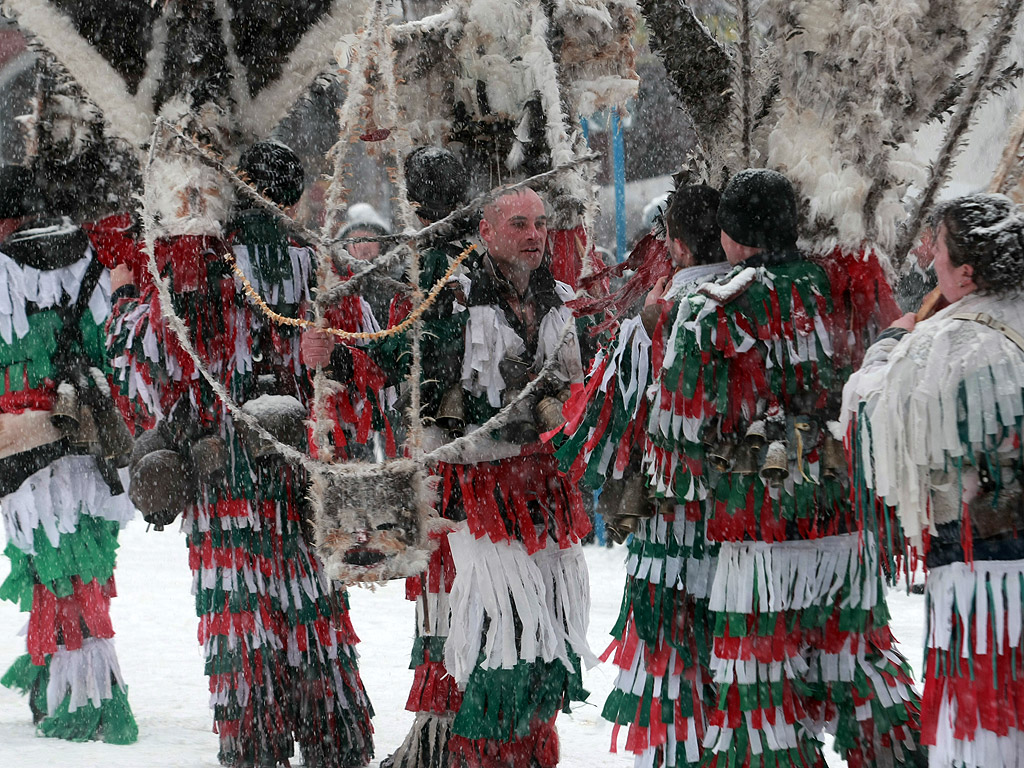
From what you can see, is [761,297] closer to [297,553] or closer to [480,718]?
[480,718]

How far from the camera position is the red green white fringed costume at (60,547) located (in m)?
4.27

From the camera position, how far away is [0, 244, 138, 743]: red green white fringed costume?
14.0 feet

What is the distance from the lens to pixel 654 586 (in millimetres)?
3014

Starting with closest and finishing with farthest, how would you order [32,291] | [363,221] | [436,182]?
[436,182]
[32,291]
[363,221]

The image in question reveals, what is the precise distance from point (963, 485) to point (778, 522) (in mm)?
534

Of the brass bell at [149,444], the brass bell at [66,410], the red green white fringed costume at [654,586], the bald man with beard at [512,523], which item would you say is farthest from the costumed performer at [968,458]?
the brass bell at [66,410]

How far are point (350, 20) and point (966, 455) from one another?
8.61 feet

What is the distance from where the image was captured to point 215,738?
4398mm

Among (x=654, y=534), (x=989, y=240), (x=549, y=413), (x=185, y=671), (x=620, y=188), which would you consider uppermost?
(x=620, y=188)

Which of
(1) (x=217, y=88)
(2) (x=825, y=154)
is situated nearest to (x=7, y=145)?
(1) (x=217, y=88)

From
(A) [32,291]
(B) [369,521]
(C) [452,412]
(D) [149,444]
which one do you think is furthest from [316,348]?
(A) [32,291]

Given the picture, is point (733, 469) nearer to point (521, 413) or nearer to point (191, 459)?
point (521, 413)

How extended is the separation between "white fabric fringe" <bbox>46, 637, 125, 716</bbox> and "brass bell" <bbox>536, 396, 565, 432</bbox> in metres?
2.21

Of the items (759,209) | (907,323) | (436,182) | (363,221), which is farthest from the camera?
(363,221)
